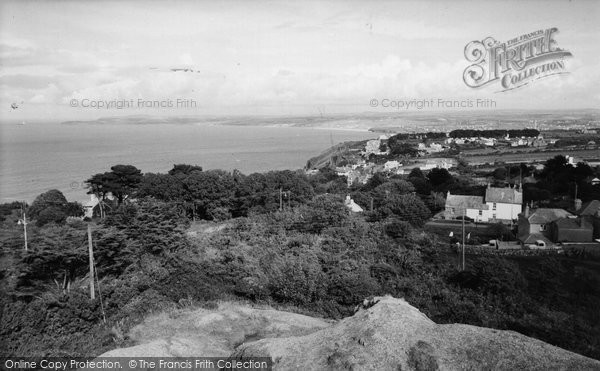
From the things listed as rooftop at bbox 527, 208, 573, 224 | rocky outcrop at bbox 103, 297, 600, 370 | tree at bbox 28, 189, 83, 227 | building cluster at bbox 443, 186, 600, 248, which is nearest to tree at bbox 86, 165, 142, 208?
tree at bbox 28, 189, 83, 227

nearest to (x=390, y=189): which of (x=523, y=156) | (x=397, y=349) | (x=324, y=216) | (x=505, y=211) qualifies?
(x=505, y=211)


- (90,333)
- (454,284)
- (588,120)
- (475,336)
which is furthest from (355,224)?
(588,120)

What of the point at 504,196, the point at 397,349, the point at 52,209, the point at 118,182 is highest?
the point at 397,349

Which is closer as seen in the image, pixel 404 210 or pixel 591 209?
pixel 404 210

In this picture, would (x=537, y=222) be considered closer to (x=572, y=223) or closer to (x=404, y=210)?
(x=572, y=223)

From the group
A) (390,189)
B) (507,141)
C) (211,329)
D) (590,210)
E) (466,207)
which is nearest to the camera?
(211,329)

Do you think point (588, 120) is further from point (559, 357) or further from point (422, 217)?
point (559, 357)
